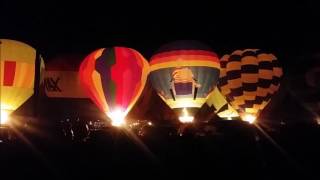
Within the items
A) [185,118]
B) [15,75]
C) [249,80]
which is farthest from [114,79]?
[249,80]

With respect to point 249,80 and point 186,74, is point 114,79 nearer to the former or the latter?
point 186,74

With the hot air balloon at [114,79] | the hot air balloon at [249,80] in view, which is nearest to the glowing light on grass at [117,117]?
the hot air balloon at [114,79]

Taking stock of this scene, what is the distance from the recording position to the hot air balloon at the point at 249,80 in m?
17.0

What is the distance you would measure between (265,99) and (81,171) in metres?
11.1

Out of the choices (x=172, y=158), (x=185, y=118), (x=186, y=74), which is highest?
(x=186, y=74)

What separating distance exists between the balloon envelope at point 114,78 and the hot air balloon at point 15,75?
68.5 inches

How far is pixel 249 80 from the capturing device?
16984mm

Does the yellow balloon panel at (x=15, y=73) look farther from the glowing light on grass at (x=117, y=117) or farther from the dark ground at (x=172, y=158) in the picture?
the dark ground at (x=172, y=158)

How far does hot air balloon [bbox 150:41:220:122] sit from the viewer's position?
15.4 metres

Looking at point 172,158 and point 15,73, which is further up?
point 15,73

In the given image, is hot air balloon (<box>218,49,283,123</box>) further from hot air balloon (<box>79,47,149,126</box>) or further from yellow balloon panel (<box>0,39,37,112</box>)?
yellow balloon panel (<box>0,39,37,112</box>)

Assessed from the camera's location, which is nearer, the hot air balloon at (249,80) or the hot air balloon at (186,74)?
the hot air balloon at (186,74)

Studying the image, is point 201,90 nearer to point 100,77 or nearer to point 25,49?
point 100,77

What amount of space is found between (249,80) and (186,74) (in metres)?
2.67
